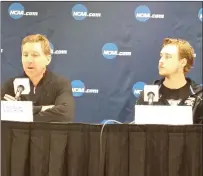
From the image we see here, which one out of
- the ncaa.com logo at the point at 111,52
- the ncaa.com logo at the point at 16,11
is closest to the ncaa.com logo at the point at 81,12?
the ncaa.com logo at the point at 111,52

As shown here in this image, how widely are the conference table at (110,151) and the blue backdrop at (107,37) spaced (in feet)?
2.82

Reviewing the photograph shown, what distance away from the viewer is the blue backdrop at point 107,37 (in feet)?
9.31

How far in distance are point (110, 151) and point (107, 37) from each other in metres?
1.14

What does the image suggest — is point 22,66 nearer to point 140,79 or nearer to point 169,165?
point 140,79

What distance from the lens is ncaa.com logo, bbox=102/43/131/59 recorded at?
2869 millimetres

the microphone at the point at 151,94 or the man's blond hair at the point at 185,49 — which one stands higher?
the man's blond hair at the point at 185,49

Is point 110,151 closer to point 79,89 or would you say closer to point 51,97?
point 51,97

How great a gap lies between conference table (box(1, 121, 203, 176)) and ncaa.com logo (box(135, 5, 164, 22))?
1153 millimetres

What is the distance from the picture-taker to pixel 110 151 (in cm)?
195

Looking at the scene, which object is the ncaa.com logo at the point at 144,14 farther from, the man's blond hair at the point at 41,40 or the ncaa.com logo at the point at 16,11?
the ncaa.com logo at the point at 16,11

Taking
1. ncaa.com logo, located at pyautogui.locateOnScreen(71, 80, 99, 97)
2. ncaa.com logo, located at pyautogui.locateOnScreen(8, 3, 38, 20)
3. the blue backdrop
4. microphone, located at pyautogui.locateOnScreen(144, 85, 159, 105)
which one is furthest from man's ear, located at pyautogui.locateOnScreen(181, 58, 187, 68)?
ncaa.com logo, located at pyautogui.locateOnScreen(8, 3, 38, 20)

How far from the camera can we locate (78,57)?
2842 mm

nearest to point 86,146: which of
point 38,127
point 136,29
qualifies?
point 38,127

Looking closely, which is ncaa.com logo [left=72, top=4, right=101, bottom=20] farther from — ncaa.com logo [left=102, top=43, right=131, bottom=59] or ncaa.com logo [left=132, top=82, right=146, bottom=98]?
ncaa.com logo [left=132, top=82, right=146, bottom=98]
